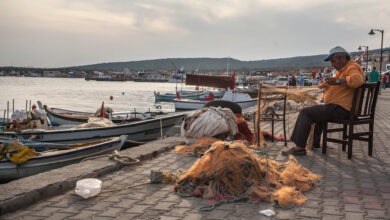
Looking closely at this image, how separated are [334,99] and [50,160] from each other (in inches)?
247

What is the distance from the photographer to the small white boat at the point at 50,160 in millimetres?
9000

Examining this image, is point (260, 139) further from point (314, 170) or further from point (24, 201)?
point (24, 201)

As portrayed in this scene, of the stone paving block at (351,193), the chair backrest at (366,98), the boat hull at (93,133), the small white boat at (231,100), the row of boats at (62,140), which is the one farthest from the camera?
the small white boat at (231,100)

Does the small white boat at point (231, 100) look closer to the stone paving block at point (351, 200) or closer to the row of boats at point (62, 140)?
the row of boats at point (62, 140)

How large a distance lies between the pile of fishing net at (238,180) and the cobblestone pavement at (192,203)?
4.5 inches

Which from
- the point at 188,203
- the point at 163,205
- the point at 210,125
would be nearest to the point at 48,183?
the point at 163,205

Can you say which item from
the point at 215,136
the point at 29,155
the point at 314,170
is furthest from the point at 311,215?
the point at 29,155

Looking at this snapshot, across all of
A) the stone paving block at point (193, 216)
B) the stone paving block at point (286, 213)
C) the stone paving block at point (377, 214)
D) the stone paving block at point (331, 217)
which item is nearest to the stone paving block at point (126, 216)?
the stone paving block at point (193, 216)

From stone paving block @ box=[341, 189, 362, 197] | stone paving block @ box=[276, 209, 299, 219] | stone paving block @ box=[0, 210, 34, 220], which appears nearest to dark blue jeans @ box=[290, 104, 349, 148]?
stone paving block @ box=[341, 189, 362, 197]

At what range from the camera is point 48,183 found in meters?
4.61

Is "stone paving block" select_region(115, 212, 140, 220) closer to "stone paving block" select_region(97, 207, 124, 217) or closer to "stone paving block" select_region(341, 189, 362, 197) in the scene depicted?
"stone paving block" select_region(97, 207, 124, 217)

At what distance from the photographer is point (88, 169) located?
5449 mm

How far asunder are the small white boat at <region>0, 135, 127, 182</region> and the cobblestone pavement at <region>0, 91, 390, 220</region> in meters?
4.29

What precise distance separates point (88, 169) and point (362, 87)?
4.29 m
